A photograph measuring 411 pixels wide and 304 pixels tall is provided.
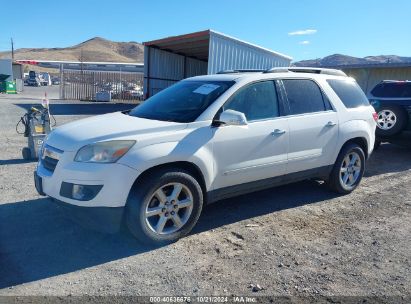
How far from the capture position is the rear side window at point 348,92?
223 inches

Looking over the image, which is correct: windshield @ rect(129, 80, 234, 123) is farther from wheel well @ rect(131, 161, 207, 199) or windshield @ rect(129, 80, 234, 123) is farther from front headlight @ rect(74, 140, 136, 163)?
front headlight @ rect(74, 140, 136, 163)

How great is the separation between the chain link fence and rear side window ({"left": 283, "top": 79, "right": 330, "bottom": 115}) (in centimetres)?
2178

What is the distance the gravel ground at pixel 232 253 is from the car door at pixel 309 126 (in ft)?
2.25

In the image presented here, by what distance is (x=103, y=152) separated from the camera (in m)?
3.63

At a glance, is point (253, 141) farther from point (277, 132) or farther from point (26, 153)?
point (26, 153)

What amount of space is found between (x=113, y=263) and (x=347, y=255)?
2351 mm

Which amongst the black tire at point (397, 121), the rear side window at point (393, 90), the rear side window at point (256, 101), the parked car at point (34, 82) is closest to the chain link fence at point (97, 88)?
the rear side window at point (393, 90)

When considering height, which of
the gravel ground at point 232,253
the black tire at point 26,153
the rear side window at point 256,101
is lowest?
the gravel ground at point 232,253

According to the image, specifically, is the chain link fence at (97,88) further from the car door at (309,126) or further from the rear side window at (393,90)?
the car door at (309,126)

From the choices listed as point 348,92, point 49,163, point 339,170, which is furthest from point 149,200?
point 348,92

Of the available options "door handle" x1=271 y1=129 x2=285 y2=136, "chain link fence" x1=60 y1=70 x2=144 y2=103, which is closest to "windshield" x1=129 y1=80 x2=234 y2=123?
"door handle" x1=271 y1=129 x2=285 y2=136

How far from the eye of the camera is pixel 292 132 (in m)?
4.86

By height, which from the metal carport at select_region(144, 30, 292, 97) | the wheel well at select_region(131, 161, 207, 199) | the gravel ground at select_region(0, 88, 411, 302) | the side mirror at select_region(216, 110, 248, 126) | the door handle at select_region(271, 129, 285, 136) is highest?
the metal carport at select_region(144, 30, 292, 97)

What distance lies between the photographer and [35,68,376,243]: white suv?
Answer: 3635mm
